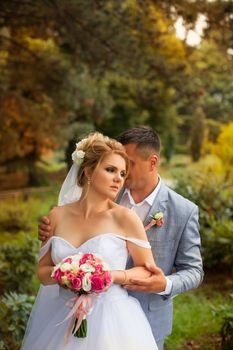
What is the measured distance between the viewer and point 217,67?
10.3m

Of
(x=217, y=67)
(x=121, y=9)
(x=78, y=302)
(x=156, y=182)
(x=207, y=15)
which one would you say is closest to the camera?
(x=78, y=302)

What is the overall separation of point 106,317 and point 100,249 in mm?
354

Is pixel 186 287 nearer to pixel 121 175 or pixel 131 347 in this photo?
pixel 131 347

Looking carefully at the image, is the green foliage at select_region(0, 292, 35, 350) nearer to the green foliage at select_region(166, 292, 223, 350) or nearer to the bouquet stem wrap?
the green foliage at select_region(166, 292, 223, 350)

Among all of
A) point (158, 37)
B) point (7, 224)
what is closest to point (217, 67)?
point (158, 37)

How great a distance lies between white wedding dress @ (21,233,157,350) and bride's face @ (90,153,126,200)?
0.80 feet

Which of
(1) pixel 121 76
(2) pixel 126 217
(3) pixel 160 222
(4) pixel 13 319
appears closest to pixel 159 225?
(3) pixel 160 222

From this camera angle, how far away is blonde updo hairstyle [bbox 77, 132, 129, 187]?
2.45 meters

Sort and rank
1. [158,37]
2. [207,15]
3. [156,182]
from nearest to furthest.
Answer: [156,182] → [207,15] → [158,37]

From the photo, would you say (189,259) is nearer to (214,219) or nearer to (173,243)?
(173,243)

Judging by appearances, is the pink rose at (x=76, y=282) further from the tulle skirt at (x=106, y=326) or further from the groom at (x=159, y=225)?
the groom at (x=159, y=225)

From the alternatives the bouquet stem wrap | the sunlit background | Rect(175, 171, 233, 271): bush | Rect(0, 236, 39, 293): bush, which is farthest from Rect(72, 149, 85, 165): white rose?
Rect(175, 171, 233, 271): bush

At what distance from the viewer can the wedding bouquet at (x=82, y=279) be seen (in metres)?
2.09

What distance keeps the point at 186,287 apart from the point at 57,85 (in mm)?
8822
